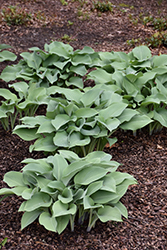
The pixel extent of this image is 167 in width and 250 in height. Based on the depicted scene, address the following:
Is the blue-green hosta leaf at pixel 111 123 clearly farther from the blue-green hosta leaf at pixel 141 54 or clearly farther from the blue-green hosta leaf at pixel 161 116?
the blue-green hosta leaf at pixel 141 54

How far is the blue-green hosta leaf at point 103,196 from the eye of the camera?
237cm

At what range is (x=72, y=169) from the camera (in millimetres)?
2408

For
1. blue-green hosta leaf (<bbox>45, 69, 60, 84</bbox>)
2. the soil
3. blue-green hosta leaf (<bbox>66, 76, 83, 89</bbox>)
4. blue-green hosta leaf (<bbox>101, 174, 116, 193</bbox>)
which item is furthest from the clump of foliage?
blue-green hosta leaf (<bbox>101, 174, 116, 193</bbox>)

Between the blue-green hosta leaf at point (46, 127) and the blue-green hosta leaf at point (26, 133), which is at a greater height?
the blue-green hosta leaf at point (46, 127)

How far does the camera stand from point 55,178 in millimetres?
2541

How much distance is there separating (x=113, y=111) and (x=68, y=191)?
1.31 m

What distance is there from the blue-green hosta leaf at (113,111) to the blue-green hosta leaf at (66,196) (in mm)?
1199

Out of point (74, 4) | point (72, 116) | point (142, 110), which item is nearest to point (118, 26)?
point (74, 4)

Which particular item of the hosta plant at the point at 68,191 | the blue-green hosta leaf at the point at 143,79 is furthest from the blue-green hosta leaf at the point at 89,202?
the blue-green hosta leaf at the point at 143,79

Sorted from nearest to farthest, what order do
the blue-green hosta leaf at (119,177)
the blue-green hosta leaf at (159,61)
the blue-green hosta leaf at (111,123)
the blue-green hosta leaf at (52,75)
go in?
the blue-green hosta leaf at (119,177) < the blue-green hosta leaf at (111,123) < the blue-green hosta leaf at (52,75) < the blue-green hosta leaf at (159,61)

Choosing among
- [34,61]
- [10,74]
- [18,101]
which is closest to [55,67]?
[34,61]

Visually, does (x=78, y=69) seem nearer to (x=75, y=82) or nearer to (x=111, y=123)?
(x=75, y=82)

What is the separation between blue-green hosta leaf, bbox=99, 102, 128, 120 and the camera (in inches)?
129

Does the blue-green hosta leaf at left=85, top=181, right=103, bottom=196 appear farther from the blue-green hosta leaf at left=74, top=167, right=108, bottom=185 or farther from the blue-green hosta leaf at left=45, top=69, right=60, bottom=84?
the blue-green hosta leaf at left=45, top=69, right=60, bottom=84
